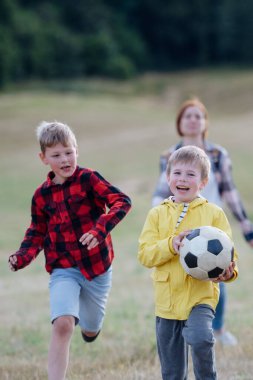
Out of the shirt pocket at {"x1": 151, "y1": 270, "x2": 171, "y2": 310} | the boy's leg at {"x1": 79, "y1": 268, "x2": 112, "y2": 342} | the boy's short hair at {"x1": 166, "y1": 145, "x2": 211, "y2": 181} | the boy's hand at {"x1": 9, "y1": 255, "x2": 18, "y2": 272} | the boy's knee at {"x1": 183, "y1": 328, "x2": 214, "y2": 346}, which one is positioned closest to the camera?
the boy's knee at {"x1": 183, "y1": 328, "x2": 214, "y2": 346}

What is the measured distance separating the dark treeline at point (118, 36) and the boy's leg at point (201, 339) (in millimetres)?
62399

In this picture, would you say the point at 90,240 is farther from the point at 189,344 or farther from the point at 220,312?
the point at 220,312

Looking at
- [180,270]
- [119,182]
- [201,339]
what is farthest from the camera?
[119,182]

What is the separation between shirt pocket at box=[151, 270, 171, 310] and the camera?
15.6 feet

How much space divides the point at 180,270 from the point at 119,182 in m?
22.0

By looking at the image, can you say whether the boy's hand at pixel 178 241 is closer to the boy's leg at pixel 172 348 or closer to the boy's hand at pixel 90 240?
the boy's leg at pixel 172 348

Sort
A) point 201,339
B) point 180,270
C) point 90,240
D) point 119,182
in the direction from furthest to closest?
point 119,182, point 90,240, point 180,270, point 201,339

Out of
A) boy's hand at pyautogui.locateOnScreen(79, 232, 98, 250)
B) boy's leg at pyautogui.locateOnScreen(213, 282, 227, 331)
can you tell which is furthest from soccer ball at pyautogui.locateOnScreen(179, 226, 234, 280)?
boy's leg at pyautogui.locateOnScreen(213, 282, 227, 331)

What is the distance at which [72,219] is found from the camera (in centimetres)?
542

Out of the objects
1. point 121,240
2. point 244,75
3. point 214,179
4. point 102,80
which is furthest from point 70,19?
point 214,179

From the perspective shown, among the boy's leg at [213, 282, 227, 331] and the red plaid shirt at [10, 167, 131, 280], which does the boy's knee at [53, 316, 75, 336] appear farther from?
the boy's leg at [213, 282, 227, 331]

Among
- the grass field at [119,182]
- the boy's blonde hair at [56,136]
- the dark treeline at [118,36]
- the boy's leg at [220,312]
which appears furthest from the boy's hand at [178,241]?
the dark treeline at [118,36]

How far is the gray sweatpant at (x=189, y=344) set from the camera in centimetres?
457

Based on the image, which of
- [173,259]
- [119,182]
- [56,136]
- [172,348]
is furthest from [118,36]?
[172,348]
